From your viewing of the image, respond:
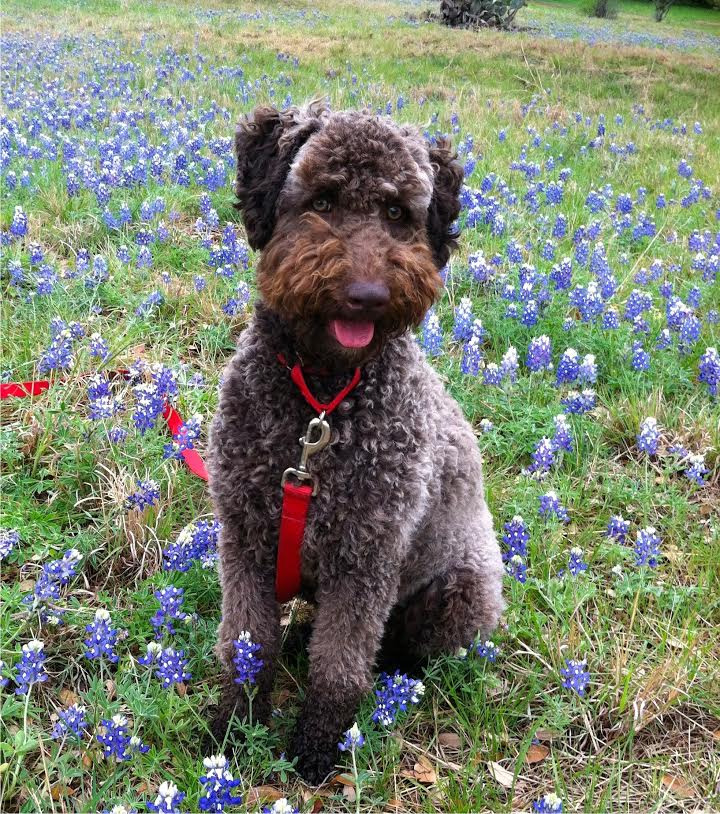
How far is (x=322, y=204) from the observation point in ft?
7.97

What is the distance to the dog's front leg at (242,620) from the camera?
2.70 meters

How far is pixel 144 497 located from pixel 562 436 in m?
2.02

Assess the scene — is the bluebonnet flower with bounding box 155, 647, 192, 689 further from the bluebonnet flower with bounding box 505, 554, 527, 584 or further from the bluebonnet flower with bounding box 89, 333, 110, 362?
the bluebonnet flower with bounding box 89, 333, 110, 362

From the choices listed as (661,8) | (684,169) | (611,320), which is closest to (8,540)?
(611,320)

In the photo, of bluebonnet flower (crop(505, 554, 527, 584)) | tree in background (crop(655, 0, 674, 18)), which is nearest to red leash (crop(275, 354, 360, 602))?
bluebonnet flower (crop(505, 554, 527, 584))

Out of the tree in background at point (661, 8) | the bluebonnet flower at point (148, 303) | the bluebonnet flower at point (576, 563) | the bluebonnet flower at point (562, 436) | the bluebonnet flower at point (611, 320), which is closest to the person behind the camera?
the bluebonnet flower at point (576, 563)

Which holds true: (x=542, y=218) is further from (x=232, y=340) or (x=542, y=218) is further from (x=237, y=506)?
(x=237, y=506)

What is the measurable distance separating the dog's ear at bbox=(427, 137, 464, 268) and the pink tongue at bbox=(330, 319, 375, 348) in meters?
0.57

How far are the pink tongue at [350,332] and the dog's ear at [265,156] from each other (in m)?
0.48

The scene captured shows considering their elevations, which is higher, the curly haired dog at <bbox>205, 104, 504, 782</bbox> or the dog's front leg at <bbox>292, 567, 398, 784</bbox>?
the curly haired dog at <bbox>205, 104, 504, 782</bbox>

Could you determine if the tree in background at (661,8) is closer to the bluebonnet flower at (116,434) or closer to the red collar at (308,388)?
the bluebonnet flower at (116,434)

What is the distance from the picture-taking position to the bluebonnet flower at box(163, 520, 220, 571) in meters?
2.99

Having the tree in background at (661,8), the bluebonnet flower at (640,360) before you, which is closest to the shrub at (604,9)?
the tree in background at (661,8)

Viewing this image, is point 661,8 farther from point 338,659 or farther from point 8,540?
point 8,540
